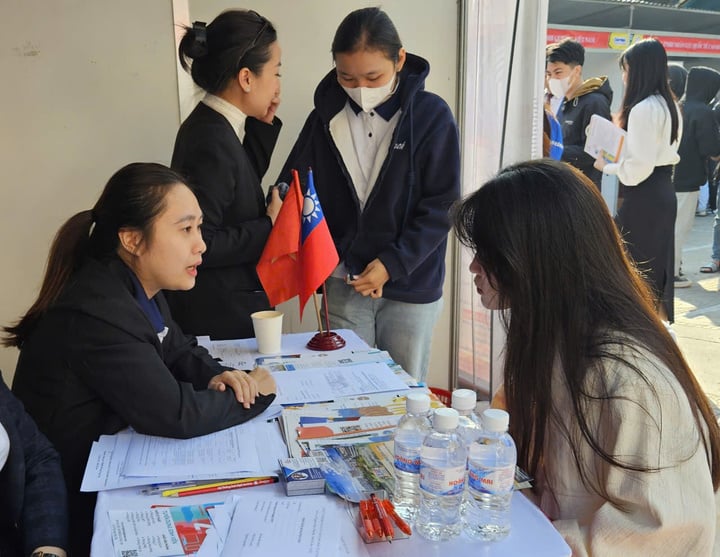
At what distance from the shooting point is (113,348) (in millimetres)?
1214

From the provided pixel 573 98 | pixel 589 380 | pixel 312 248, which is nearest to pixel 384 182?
pixel 312 248

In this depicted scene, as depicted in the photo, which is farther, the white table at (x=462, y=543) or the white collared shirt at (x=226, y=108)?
the white collared shirt at (x=226, y=108)

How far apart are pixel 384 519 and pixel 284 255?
1079 millimetres

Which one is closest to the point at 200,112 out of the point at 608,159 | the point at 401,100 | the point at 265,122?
the point at 265,122

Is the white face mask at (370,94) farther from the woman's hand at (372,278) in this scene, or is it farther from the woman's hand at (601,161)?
the woman's hand at (601,161)

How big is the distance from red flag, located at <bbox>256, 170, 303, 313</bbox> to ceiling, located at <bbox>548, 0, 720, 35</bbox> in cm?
396

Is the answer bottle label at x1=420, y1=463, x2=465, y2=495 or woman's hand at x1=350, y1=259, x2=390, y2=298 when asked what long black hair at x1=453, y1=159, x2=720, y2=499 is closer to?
bottle label at x1=420, y1=463, x2=465, y2=495

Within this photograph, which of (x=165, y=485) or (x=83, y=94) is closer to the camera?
(x=165, y=485)

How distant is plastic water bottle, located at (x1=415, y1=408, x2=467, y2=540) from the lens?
33.9 inches

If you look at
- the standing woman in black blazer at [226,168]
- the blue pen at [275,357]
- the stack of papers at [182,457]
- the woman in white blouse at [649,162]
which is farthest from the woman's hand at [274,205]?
the woman in white blouse at [649,162]

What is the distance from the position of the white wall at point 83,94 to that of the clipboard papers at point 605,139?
1368mm

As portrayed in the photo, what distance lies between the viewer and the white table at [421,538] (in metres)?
0.86

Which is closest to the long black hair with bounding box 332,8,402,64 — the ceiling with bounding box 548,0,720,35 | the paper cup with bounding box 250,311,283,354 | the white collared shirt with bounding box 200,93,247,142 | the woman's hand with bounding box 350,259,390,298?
the white collared shirt with bounding box 200,93,247,142

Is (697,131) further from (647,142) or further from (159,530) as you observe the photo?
(159,530)
